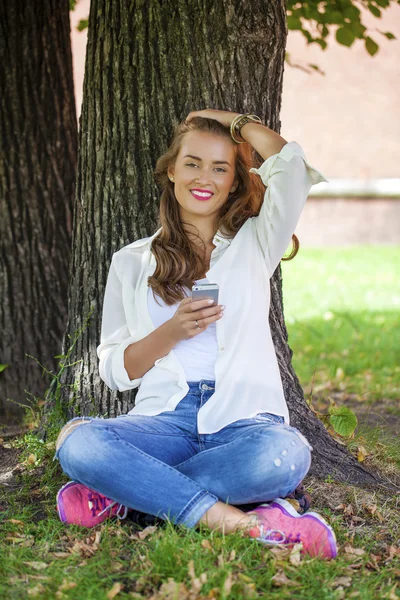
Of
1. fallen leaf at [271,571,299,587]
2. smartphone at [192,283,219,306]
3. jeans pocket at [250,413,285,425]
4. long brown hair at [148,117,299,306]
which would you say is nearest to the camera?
fallen leaf at [271,571,299,587]

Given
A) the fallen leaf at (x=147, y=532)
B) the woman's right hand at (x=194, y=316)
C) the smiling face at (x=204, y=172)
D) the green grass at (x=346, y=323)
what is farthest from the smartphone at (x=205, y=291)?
the green grass at (x=346, y=323)

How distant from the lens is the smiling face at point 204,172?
3213 millimetres

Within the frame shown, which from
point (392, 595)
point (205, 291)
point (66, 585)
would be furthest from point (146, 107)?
point (392, 595)

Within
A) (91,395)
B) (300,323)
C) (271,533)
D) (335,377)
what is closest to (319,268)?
(300,323)

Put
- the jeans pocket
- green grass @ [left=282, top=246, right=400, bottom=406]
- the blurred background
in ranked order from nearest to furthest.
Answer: the jeans pocket < green grass @ [left=282, top=246, right=400, bottom=406] < the blurred background

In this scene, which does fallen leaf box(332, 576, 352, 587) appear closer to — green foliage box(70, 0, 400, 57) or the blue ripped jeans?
the blue ripped jeans

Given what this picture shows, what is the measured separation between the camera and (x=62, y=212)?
4.74 meters

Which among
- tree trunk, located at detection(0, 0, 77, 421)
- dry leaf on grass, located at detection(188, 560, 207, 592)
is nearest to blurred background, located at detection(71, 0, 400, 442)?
tree trunk, located at detection(0, 0, 77, 421)

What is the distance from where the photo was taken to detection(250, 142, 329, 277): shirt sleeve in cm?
297

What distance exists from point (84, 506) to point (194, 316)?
815 millimetres

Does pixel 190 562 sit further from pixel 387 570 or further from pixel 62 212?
pixel 62 212

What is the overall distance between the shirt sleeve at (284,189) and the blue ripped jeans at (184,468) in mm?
732

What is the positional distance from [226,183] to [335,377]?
314cm

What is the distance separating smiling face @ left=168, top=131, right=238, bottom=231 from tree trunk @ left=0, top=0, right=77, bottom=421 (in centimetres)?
164
